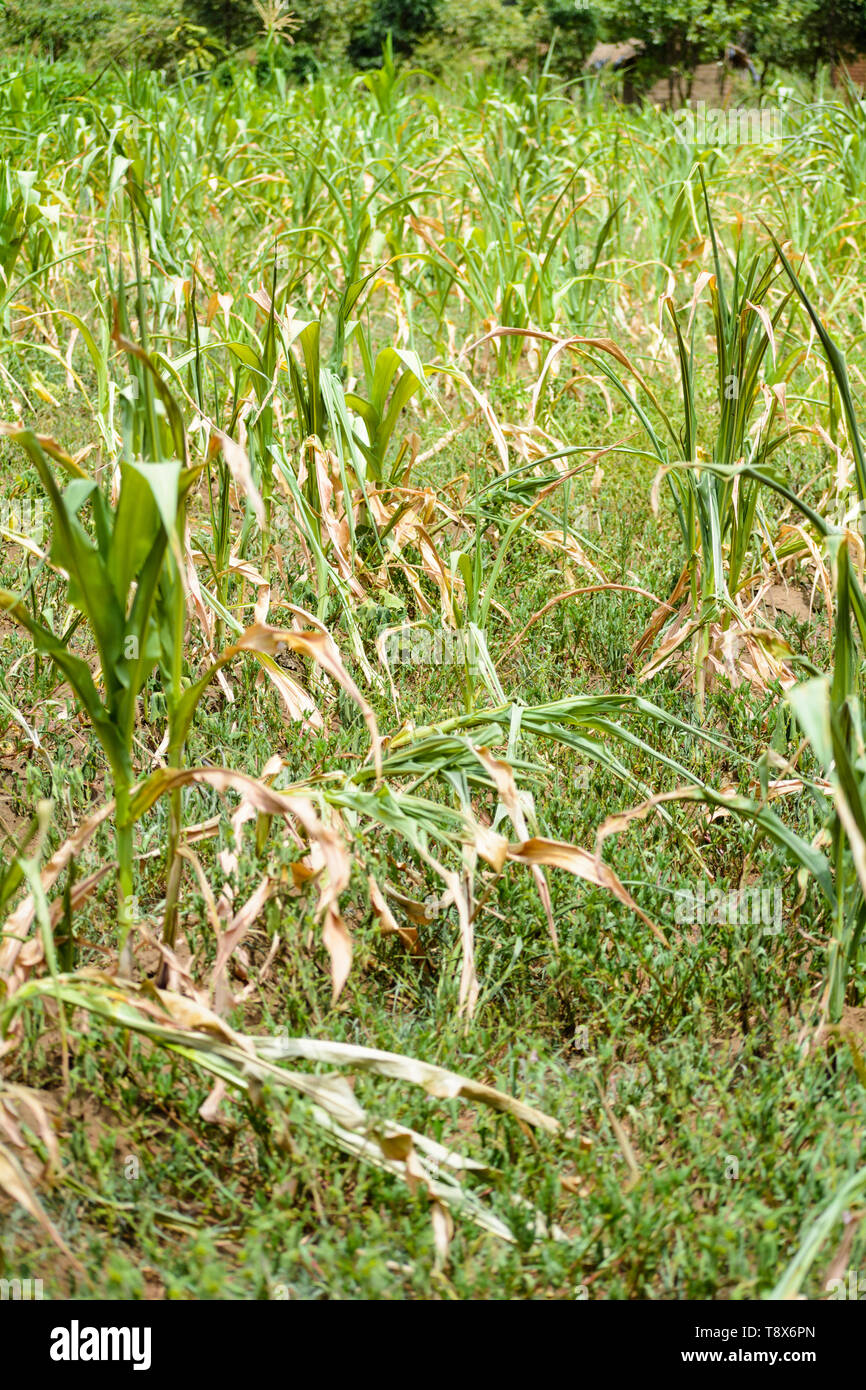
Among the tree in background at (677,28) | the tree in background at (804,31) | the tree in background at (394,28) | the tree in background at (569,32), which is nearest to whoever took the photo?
the tree in background at (677,28)

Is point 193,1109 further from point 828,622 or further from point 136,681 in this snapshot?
point 828,622

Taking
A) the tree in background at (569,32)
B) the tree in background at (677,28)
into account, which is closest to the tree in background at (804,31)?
the tree in background at (677,28)

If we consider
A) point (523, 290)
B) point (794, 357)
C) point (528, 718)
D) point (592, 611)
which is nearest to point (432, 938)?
point (528, 718)

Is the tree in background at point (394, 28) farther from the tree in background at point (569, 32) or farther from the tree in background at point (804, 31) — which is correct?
the tree in background at point (804, 31)

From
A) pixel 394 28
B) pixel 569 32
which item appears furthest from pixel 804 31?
pixel 394 28

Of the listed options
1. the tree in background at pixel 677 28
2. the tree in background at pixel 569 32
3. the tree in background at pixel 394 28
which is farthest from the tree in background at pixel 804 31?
the tree in background at pixel 394 28

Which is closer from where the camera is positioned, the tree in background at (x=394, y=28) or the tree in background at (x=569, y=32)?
the tree in background at (x=394, y=28)

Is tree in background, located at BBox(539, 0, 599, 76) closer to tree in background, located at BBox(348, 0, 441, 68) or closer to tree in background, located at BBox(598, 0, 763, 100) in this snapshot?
tree in background, located at BBox(598, 0, 763, 100)

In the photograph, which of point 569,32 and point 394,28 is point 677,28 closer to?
point 569,32

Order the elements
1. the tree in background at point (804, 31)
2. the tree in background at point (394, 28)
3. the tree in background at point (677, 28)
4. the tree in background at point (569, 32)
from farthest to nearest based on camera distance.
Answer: the tree in background at point (569, 32), the tree in background at point (804, 31), the tree in background at point (394, 28), the tree in background at point (677, 28)

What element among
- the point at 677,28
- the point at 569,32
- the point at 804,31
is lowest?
the point at 677,28

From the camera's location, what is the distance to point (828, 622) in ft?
9.05

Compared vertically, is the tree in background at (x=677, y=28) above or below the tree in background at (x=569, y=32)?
below

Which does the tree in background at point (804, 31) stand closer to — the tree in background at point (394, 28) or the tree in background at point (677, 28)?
the tree in background at point (677, 28)
